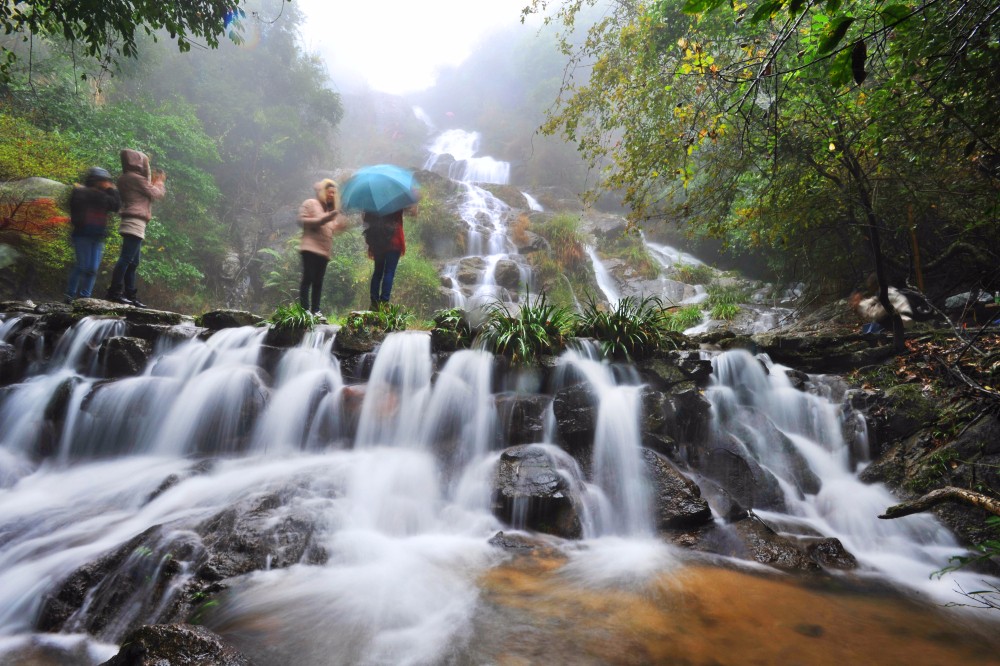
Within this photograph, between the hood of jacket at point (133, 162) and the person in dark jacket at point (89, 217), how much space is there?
0.92 ft

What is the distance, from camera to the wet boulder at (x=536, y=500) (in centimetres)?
361

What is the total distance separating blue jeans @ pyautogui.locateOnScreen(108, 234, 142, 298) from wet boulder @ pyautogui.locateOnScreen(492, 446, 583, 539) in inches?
251

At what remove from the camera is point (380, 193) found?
6.50 m

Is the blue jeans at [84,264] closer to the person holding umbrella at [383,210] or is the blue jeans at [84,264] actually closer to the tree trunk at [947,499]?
the person holding umbrella at [383,210]

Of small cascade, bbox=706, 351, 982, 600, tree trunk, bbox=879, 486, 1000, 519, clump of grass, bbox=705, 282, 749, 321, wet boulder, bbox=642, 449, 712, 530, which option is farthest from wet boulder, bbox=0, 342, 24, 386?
clump of grass, bbox=705, 282, 749, 321

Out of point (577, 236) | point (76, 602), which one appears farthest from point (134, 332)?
point (577, 236)

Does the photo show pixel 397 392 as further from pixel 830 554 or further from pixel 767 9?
pixel 767 9

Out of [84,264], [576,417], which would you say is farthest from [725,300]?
[84,264]

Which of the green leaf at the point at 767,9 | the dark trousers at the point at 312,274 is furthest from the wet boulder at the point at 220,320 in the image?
the green leaf at the point at 767,9

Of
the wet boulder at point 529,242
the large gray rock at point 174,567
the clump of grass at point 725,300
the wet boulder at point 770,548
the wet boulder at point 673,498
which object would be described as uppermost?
the wet boulder at point 529,242

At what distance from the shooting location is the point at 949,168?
4.85 metres

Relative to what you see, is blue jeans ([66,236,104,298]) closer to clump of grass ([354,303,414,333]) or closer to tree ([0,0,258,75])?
tree ([0,0,258,75])

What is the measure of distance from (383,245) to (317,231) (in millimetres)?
1002

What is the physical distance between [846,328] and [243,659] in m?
8.16
